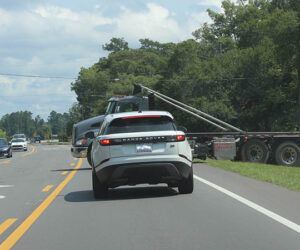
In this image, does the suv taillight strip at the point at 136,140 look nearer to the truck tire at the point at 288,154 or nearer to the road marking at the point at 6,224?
the road marking at the point at 6,224

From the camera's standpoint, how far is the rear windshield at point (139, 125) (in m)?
11.1

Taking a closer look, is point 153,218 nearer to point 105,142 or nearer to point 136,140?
point 136,140

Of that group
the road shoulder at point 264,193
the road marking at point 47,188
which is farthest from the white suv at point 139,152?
the road marking at point 47,188

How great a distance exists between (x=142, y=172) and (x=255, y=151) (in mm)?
13444

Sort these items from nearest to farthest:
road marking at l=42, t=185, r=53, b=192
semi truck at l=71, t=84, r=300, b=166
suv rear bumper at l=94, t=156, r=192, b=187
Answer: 1. suv rear bumper at l=94, t=156, r=192, b=187
2. road marking at l=42, t=185, r=53, b=192
3. semi truck at l=71, t=84, r=300, b=166

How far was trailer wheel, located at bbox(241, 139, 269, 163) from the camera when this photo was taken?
23.3m

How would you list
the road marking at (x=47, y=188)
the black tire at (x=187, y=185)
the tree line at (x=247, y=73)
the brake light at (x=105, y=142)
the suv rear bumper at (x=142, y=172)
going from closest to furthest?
the suv rear bumper at (x=142, y=172) < the brake light at (x=105, y=142) < the black tire at (x=187, y=185) < the road marking at (x=47, y=188) < the tree line at (x=247, y=73)

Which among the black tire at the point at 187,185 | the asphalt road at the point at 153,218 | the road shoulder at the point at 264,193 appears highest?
the black tire at the point at 187,185

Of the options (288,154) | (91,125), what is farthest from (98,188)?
(288,154)

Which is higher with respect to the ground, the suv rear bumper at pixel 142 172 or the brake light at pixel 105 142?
the brake light at pixel 105 142

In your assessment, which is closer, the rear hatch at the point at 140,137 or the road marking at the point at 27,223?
the road marking at the point at 27,223

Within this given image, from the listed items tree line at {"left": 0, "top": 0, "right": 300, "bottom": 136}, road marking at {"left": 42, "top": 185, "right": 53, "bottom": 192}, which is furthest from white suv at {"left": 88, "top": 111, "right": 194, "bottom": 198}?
tree line at {"left": 0, "top": 0, "right": 300, "bottom": 136}

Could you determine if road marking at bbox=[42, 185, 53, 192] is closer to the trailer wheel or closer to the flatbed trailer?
the flatbed trailer

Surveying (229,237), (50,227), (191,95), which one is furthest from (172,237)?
(191,95)
